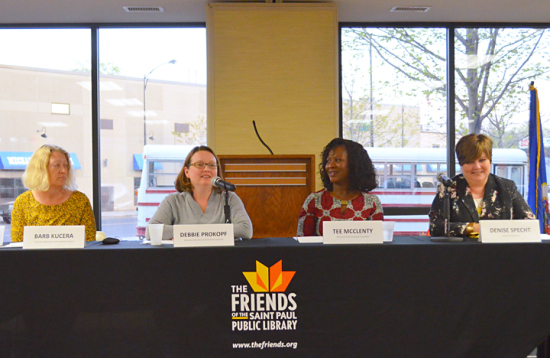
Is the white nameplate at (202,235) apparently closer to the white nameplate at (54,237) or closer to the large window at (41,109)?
the white nameplate at (54,237)

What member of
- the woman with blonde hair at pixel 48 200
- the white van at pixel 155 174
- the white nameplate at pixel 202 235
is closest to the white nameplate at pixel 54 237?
the white nameplate at pixel 202 235

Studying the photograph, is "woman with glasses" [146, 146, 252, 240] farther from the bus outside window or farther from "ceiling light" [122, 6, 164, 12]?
the bus outside window

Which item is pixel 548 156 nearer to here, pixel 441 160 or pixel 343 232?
pixel 441 160

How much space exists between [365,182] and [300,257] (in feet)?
3.66

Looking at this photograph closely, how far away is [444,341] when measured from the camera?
162 cm

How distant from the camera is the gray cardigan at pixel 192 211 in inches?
89.6

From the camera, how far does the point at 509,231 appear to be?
1728mm

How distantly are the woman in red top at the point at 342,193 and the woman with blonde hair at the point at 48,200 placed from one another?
134 centimetres

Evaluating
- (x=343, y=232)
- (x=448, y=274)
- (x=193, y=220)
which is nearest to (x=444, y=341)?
(x=448, y=274)

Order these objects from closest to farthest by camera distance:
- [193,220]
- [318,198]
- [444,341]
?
[444,341]
[193,220]
[318,198]

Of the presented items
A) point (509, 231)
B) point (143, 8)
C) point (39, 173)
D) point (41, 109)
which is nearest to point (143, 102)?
point (143, 8)

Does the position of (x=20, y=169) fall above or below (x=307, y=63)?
below

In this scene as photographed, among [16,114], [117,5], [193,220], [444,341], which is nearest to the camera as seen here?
[444,341]

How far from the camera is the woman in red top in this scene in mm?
2477
